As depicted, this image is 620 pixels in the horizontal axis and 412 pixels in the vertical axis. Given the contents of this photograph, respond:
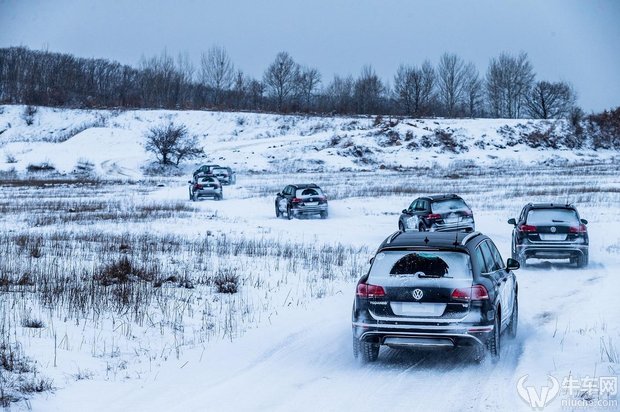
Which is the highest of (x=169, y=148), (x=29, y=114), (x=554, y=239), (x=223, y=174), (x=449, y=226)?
(x=29, y=114)

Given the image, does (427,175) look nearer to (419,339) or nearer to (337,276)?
(337,276)

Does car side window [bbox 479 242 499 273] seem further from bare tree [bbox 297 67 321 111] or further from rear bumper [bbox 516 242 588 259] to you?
bare tree [bbox 297 67 321 111]

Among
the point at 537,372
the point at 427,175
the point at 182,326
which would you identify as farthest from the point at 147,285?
the point at 427,175

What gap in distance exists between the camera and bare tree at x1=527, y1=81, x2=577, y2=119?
115 meters

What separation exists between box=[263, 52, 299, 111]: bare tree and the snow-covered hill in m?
25.8

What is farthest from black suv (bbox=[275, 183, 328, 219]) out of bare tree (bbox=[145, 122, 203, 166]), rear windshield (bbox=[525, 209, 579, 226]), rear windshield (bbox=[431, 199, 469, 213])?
bare tree (bbox=[145, 122, 203, 166])

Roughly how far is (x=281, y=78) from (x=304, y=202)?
304 ft

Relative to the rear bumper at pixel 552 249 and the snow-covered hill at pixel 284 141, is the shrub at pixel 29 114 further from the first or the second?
the rear bumper at pixel 552 249

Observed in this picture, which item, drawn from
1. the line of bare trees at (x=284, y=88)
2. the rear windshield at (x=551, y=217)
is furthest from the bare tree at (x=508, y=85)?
the rear windshield at (x=551, y=217)

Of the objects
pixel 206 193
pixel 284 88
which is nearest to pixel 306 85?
pixel 284 88

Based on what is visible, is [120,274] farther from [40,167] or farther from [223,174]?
[40,167]

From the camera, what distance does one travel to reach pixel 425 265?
342 inches

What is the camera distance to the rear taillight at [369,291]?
28.4ft

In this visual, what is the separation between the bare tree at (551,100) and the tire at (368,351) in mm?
111050
